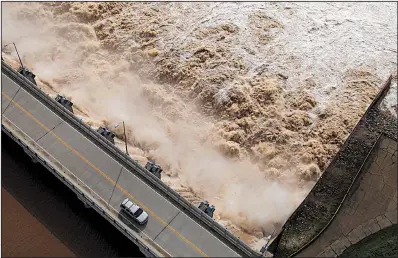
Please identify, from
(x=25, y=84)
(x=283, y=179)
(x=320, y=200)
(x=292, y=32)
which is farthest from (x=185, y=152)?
(x=292, y=32)

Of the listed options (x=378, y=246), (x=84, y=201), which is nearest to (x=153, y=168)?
(x=84, y=201)

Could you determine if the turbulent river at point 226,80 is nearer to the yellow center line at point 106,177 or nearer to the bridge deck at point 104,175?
the bridge deck at point 104,175

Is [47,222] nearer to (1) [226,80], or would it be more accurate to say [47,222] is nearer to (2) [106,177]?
(2) [106,177]

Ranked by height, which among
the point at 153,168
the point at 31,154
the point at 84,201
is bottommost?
the point at 31,154

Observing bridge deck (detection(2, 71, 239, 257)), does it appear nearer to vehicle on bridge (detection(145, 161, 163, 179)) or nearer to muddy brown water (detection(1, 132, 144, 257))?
vehicle on bridge (detection(145, 161, 163, 179))

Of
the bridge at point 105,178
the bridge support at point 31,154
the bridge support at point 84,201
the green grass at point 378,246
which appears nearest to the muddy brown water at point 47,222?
the bridge support at point 84,201

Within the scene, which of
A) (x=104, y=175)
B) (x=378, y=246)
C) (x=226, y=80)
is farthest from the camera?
(x=226, y=80)
